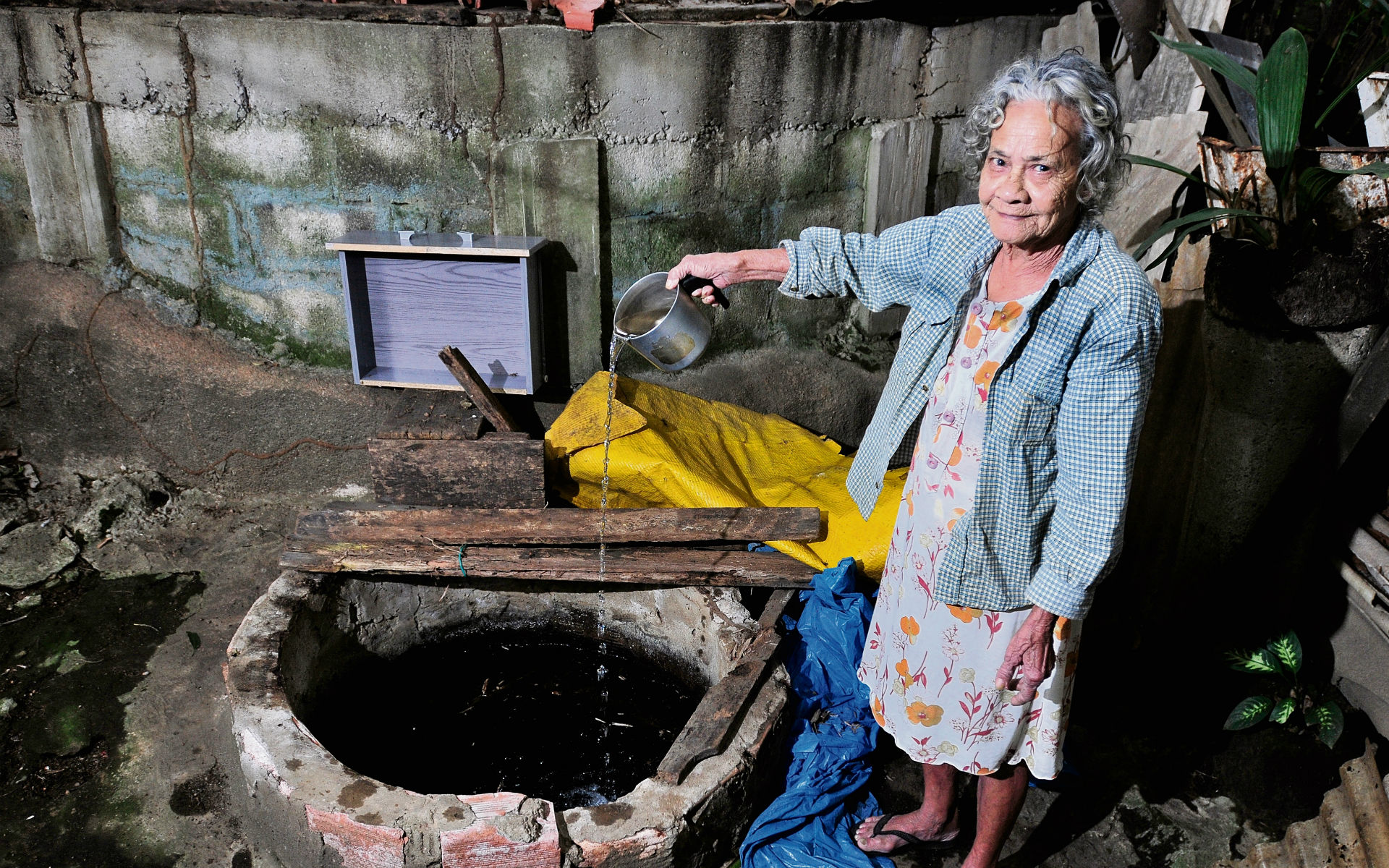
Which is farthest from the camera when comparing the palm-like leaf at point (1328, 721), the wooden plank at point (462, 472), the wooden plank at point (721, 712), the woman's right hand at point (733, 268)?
the wooden plank at point (462, 472)

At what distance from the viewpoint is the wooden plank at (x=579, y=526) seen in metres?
3.76

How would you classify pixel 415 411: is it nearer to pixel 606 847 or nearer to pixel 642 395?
pixel 642 395

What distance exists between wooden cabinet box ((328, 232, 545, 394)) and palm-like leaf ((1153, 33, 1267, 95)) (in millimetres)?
2694

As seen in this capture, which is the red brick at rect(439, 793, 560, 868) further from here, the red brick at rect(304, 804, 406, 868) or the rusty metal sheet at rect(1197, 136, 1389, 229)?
the rusty metal sheet at rect(1197, 136, 1389, 229)

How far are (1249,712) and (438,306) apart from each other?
387 centimetres

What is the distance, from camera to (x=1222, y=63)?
10.8ft

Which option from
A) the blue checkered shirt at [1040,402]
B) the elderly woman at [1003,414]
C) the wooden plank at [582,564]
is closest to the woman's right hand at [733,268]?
the elderly woman at [1003,414]

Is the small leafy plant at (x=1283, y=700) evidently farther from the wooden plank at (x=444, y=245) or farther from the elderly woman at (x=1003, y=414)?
the wooden plank at (x=444, y=245)

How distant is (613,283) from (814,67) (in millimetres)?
1392

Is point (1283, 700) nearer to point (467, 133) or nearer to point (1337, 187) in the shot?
point (1337, 187)

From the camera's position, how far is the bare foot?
3.05m

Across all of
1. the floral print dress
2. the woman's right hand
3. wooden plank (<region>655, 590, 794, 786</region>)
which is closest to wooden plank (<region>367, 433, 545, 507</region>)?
wooden plank (<region>655, 590, 794, 786</region>)

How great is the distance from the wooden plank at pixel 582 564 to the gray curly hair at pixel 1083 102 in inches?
79.2

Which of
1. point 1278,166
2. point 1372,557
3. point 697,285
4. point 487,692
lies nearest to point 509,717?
point 487,692
